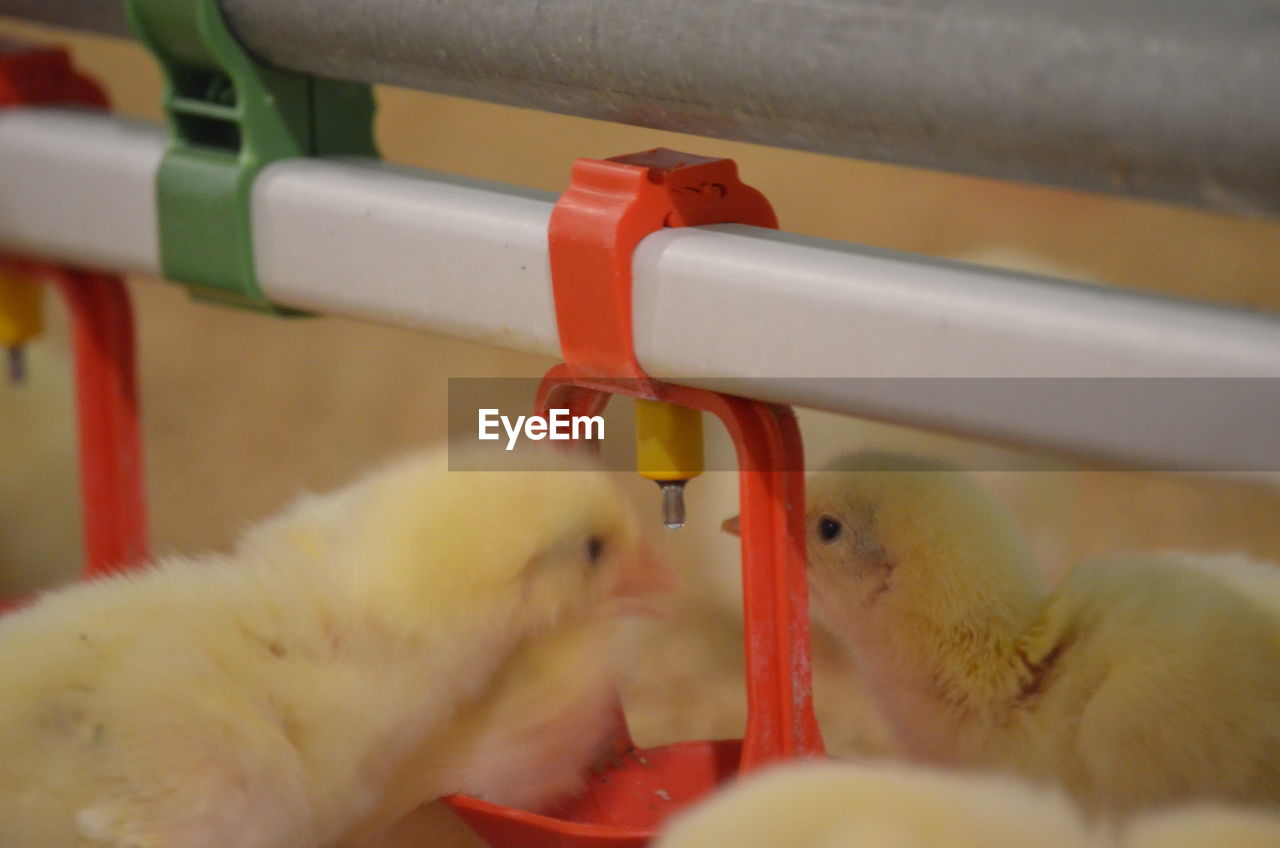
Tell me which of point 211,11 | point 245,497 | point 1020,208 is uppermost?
point 1020,208

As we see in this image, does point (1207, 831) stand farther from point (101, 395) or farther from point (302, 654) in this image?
point (101, 395)

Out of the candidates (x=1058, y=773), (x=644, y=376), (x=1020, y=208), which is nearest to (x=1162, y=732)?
(x=1058, y=773)

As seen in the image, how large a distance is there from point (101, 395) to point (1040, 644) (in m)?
0.97

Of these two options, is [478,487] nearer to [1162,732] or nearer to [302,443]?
[1162,732]

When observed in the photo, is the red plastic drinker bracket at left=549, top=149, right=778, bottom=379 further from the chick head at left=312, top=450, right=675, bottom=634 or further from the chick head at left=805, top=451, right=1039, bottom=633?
the chick head at left=805, top=451, right=1039, bottom=633

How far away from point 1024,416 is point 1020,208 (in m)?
2.03

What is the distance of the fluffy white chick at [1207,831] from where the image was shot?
718 mm

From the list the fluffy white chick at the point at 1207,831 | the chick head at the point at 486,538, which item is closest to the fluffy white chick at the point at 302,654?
the chick head at the point at 486,538

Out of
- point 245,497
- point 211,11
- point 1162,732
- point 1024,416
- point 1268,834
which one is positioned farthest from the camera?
point 245,497

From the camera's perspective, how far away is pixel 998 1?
87 cm

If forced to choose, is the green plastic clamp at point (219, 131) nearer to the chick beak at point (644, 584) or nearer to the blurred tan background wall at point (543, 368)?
the blurred tan background wall at point (543, 368)

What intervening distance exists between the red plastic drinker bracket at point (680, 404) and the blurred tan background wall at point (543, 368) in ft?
0.31

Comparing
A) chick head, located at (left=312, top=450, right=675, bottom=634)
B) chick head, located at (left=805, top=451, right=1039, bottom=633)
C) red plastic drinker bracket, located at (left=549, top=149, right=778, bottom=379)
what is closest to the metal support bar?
red plastic drinker bracket, located at (left=549, top=149, right=778, bottom=379)

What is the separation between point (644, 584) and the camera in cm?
126
